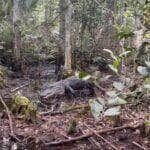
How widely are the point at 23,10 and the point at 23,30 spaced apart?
74.7 inches

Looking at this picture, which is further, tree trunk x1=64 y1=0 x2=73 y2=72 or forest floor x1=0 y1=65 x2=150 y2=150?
tree trunk x1=64 y1=0 x2=73 y2=72

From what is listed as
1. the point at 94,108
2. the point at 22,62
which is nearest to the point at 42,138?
the point at 94,108

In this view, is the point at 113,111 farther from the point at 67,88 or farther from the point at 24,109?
the point at 67,88

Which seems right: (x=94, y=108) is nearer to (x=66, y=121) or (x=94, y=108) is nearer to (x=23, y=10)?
(x=66, y=121)

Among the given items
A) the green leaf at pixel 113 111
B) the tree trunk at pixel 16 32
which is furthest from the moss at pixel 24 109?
the tree trunk at pixel 16 32

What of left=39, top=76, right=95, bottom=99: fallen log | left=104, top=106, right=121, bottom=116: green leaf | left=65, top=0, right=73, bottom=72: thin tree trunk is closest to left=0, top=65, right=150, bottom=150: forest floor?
left=104, top=106, right=121, bottom=116: green leaf

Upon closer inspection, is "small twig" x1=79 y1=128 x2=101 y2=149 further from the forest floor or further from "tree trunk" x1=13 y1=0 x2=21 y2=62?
"tree trunk" x1=13 y1=0 x2=21 y2=62

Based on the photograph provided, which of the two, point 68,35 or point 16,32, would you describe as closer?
point 68,35

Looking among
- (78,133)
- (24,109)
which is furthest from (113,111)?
(24,109)

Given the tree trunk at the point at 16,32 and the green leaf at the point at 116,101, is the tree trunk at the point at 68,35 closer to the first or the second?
the tree trunk at the point at 16,32

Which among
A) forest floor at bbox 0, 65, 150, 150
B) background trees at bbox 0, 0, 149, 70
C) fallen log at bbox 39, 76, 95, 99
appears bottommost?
fallen log at bbox 39, 76, 95, 99

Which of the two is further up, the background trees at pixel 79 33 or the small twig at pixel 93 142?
the background trees at pixel 79 33

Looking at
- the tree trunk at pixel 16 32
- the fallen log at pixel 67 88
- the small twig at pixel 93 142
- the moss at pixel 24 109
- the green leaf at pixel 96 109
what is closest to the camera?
the green leaf at pixel 96 109

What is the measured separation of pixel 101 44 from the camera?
39.9ft
